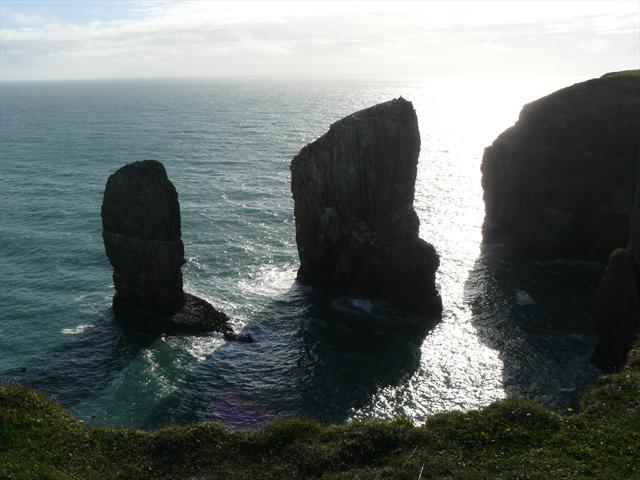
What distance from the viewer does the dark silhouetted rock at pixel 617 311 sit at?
4406cm

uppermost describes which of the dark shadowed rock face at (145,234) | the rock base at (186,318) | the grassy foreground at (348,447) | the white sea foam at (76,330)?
the dark shadowed rock face at (145,234)

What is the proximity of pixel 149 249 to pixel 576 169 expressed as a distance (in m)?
51.2

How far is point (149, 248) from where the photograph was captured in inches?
2128

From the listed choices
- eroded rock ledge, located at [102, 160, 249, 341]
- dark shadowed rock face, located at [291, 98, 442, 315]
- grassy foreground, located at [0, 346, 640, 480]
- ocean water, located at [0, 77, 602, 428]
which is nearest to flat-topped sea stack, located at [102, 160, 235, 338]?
eroded rock ledge, located at [102, 160, 249, 341]

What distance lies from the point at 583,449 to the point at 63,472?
1010 inches

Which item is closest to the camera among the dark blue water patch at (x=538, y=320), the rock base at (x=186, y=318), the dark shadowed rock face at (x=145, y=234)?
the dark blue water patch at (x=538, y=320)

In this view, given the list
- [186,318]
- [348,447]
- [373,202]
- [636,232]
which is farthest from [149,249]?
[636,232]

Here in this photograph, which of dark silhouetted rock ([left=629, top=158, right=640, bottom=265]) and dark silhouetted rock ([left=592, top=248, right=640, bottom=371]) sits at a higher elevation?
dark silhouetted rock ([left=629, top=158, right=640, bottom=265])

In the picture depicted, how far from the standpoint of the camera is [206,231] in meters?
78.9

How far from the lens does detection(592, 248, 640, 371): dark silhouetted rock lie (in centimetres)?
4406

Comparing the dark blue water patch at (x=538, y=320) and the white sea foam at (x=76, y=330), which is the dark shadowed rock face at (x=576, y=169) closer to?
the dark blue water patch at (x=538, y=320)

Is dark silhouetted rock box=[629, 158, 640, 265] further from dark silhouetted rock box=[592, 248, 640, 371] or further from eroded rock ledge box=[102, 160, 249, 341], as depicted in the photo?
eroded rock ledge box=[102, 160, 249, 341]

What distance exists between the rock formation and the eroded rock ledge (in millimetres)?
30969

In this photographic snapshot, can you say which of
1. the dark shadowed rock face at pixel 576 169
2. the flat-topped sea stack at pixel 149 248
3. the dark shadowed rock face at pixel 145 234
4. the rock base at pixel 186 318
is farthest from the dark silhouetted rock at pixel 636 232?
the dark shadowed rock face at pixel 145 234
